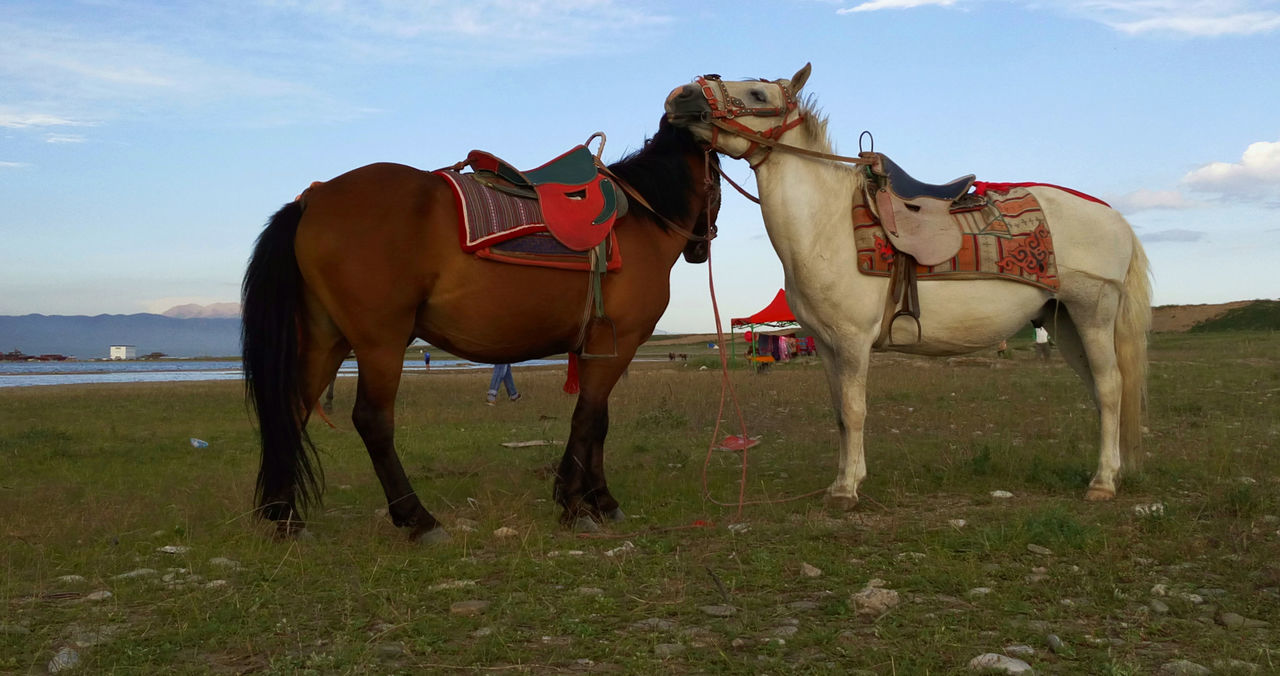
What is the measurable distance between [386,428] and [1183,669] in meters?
3.90

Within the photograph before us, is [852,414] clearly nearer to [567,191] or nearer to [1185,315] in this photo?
[567,191]

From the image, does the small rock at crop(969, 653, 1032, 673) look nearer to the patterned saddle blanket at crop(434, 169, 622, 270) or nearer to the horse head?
the patterned saddle blanket at crop(434, 169, 622, 270)

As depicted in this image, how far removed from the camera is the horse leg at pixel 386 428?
4.80m

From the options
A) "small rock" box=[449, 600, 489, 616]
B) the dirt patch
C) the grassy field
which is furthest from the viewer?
the dirt patch

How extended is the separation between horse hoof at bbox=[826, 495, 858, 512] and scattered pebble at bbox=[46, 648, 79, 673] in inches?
162

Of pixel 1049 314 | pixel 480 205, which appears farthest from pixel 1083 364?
pixel 480 205

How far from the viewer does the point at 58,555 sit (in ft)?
15.4

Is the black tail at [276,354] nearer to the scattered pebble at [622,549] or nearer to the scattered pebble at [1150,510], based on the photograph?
the scattered pebble at [622,549]

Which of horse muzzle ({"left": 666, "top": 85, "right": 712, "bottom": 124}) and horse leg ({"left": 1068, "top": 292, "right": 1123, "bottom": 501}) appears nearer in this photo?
horse muzzle ({"left": 666, "top": 85, "right": 712, "bottom": 124})

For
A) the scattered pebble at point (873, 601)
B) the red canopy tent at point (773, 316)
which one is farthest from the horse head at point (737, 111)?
the red canopy tent at point (773, 316)

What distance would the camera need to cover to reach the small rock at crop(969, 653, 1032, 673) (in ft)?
8.94

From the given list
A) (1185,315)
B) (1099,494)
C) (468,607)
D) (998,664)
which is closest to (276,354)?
(468,607)

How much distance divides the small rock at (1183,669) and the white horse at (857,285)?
9.23 feet

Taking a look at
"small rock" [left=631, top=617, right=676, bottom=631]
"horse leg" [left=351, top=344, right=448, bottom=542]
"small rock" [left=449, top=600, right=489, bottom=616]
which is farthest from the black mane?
"small rock" [left=631, top=617, right=676, bottom=631]
